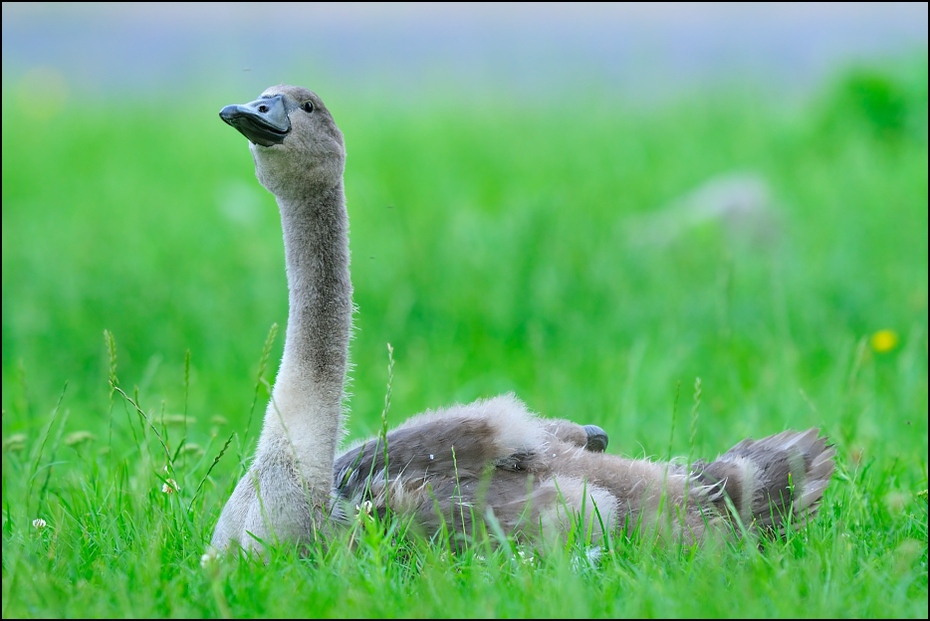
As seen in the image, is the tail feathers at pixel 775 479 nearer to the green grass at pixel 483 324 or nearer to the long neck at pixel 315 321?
the green grass at pixel 483 324

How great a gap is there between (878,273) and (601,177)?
2.92m

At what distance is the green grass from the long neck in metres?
0.14

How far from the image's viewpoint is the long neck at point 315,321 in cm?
347

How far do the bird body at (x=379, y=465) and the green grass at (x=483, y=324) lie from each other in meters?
0.13

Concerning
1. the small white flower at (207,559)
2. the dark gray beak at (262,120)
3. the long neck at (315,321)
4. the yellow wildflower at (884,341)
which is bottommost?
the yellow wildflower at (884,341)

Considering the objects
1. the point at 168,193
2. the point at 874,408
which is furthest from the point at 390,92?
the point at 874,408

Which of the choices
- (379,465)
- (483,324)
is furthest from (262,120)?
(483,324)

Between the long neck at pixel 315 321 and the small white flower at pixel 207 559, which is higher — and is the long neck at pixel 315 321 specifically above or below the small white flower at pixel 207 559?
above

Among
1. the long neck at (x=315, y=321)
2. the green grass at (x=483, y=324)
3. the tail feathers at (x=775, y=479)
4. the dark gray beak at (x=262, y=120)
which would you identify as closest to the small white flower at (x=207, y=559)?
the green grass at (x=483, y=324)

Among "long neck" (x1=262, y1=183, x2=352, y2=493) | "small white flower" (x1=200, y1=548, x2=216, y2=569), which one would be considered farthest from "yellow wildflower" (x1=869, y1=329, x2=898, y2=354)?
"small white flower" (x1=200, y1=548, x2=216, y2=569)

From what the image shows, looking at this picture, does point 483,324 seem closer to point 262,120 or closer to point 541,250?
point 541,250

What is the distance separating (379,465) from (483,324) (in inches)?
131

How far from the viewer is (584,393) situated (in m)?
5.75

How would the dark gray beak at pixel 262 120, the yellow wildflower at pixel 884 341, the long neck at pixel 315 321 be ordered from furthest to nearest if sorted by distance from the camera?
the yellow wildflower at pixel 884 341 → the long neck at pixel 315 321 → the dark gray beak at pixel 262 120
